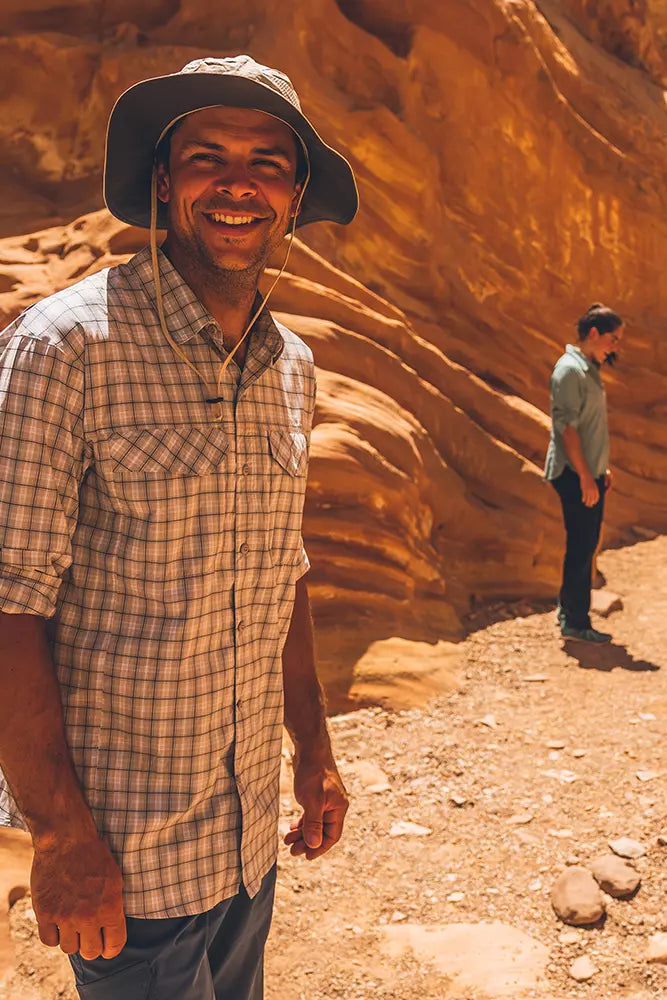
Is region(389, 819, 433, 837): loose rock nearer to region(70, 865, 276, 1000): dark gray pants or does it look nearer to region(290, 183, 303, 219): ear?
region(70, 865, 276, 1000): dark gray pants

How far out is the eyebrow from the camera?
1682 millimetres

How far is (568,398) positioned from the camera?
5.77 meters

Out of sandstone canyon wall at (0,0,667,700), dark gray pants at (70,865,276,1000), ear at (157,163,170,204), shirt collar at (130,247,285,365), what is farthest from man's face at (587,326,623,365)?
dark gray pants at (70,865,276,1000)

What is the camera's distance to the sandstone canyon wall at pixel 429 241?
5.33m

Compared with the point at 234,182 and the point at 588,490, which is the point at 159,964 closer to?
the point at 234,182

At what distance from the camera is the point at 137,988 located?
4.83 feet

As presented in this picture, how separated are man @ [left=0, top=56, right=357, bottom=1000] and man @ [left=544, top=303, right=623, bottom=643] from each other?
423 centimetres

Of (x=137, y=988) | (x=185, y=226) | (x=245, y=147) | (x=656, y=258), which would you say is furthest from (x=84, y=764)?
(x=656, y=258)

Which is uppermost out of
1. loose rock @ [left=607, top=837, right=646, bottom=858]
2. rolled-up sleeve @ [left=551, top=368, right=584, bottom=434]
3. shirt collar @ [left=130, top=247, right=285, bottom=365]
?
shirt collar @ [left=130, top=247, right=285, bottom=365]

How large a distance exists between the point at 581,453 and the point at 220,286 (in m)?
4.43

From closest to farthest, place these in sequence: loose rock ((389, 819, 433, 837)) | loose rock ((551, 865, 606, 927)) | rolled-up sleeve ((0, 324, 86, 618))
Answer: rolled-up sleeve ((0, 324, 86, 618))
loose rock ((551, 865, 606, 927))
loose rock ((389, 819, 433, 837))

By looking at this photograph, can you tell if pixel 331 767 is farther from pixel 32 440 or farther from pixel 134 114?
pixel 134 114

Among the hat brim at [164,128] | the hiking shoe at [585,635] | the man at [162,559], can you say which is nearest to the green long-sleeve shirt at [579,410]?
the hiking shoe at [585,635]

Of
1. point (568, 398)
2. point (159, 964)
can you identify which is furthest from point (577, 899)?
point (568, 398)
